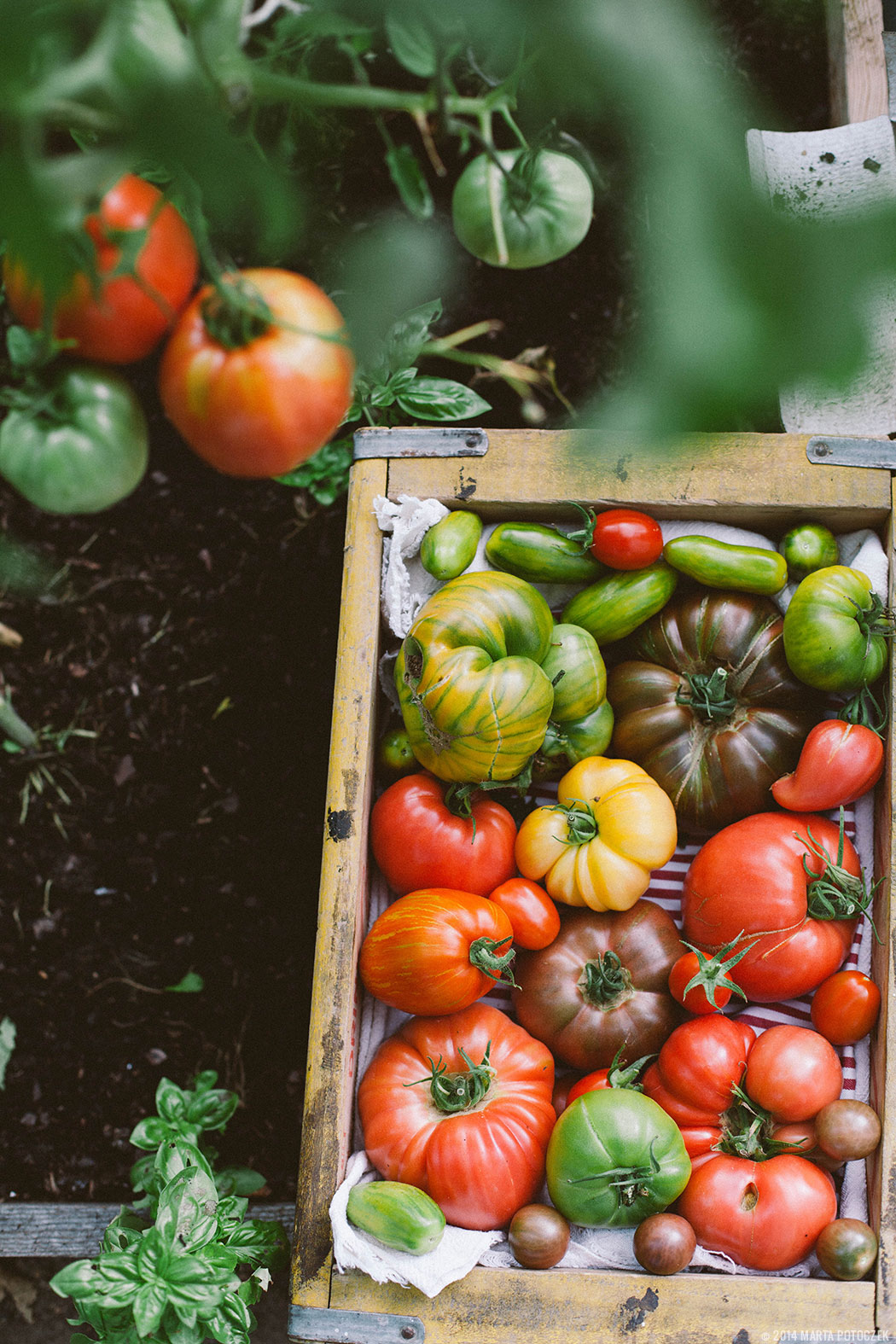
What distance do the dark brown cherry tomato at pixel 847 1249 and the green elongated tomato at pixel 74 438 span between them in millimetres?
1212

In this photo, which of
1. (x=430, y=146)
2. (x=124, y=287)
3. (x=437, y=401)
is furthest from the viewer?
(x=437, y=401)

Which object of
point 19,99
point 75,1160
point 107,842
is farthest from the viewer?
point 107,842

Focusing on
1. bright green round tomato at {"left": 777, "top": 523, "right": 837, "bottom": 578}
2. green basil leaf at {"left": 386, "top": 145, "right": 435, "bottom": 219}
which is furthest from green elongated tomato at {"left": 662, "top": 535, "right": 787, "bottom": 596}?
green basil leaf at {"left": 386, "top": 145, "right": 435, "bottom": 219}

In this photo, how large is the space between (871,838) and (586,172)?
3.28ft

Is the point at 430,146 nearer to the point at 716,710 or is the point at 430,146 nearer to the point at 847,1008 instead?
the point at 716,710

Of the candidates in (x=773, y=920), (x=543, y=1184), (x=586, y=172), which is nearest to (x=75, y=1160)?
(x=543, y=1184)

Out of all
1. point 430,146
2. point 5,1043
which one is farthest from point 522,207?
point 5,1043

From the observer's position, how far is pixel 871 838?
131 cm

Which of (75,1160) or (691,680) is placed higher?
(691,680)

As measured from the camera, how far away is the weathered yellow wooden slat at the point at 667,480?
1329mm

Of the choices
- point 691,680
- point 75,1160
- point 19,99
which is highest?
point 19,99

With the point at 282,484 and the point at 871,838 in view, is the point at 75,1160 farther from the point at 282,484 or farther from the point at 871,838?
the point at 871,838

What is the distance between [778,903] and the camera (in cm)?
122

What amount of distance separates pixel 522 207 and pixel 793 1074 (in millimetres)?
1057
